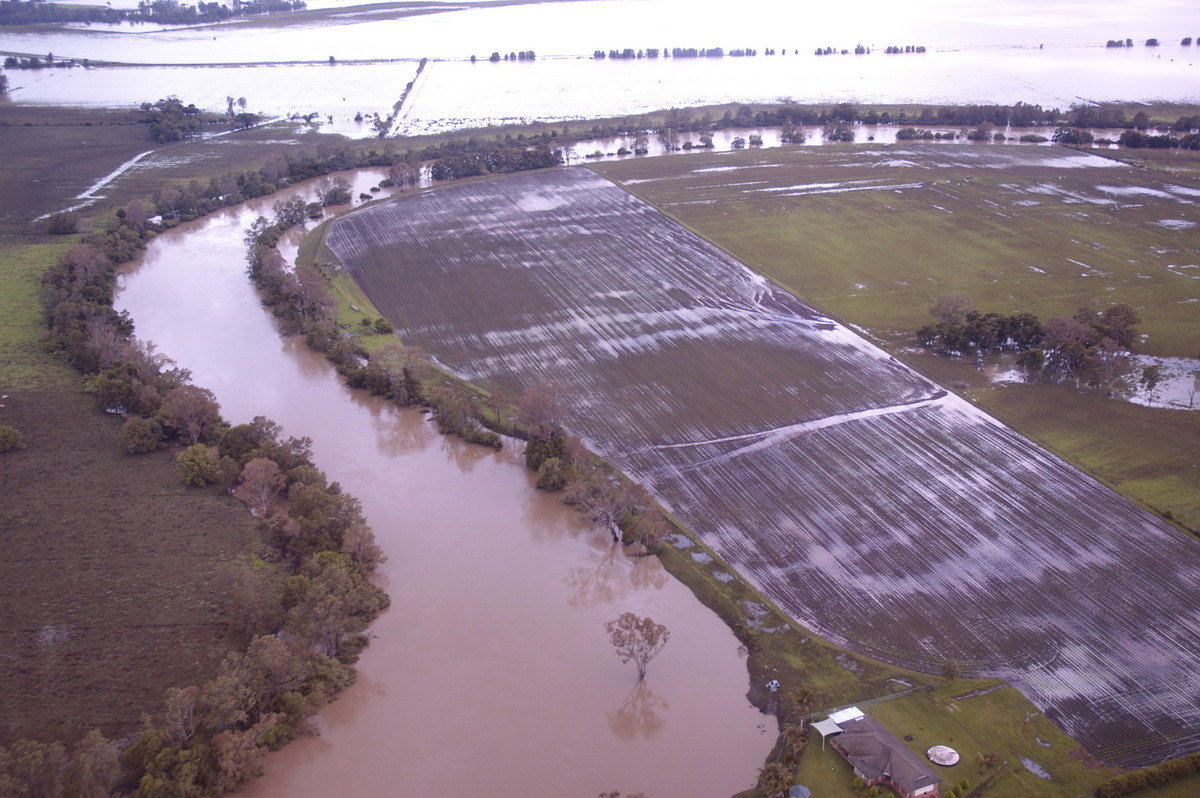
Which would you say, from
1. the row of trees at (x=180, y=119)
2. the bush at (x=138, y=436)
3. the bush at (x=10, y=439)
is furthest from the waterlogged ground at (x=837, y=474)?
the row of trees at (x=180, y=119)

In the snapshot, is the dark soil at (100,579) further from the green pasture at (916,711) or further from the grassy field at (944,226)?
the grassy field at (944,226)

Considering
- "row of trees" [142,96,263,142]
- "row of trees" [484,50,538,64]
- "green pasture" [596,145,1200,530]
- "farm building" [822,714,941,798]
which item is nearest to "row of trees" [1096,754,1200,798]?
"farm building" [822,714,941,798]

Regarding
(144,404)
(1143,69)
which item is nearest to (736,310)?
(144,404)

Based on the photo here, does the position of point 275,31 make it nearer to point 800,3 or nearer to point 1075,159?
point 800,3

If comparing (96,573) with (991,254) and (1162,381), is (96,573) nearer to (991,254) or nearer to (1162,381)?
(1162,381)

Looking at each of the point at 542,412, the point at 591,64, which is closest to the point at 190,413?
the point at 542,412

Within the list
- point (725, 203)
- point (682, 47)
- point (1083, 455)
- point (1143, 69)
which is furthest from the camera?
point (682, 47)

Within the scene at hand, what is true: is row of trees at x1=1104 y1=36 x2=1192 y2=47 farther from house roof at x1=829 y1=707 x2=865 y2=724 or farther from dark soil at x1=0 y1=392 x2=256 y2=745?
dark soil at x1=0 y1=392 x2=256 y2=745
